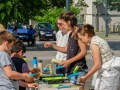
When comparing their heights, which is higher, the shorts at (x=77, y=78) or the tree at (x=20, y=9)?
the shorts at (x=77, y=78)

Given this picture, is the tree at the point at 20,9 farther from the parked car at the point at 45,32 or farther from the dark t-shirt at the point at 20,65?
the dark t-shirt at the point at 20,65

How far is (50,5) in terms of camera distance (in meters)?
29.6

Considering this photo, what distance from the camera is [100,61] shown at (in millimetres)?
6371

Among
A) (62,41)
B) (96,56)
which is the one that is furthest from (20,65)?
(62,41)

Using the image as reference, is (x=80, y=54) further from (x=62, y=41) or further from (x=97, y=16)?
(x=97, y=16)

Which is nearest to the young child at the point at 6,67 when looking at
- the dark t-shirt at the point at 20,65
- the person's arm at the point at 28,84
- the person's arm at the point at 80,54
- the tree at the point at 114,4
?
the person's arm at the point at 28,84

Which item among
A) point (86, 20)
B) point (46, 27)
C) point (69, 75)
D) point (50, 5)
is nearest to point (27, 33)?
point (50, 5)

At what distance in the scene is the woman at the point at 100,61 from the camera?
636 centimetres

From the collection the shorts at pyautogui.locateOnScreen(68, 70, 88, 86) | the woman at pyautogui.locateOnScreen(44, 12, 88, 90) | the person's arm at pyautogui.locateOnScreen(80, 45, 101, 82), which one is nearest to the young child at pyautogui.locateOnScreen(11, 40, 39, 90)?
the shorts at pyautogui.locateOnScreen(68, 70, 88, 86)

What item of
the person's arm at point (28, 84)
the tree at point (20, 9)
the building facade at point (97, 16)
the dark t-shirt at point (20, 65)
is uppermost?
the dark t-shirt at point (20, 65)

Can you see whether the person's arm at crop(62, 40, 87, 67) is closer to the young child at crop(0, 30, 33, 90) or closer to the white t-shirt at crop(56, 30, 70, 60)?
the white t-shirt at crop(56, 30, 70, 60)

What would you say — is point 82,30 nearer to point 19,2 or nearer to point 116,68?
point 116,68

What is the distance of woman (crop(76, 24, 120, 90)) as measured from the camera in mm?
6363

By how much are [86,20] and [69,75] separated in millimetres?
59788
